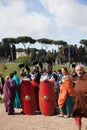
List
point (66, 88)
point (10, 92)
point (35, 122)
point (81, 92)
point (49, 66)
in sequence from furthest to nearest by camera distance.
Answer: point (10, 92)
point (49, 66)
point (66, 88)
point (35, 122)
point (81, 92)

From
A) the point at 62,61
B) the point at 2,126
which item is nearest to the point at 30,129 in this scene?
the point at 2,126

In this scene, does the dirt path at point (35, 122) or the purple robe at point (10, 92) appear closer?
the dirt path at point (35, 122)

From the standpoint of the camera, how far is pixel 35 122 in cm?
1230

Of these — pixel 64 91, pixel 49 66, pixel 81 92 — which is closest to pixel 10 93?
pixel 49 66

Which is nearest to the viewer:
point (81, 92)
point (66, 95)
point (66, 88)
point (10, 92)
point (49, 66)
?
point (81, 92)

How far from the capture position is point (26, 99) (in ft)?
46.9

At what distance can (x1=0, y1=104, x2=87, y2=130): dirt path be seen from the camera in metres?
11.3

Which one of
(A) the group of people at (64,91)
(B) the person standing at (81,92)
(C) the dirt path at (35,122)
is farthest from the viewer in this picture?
(C) the dirt path at (35,122)

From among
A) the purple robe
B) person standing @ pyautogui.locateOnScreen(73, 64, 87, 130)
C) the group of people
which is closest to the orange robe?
the group of people

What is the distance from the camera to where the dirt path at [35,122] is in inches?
444

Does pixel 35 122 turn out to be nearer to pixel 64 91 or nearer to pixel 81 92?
pixel 64 91

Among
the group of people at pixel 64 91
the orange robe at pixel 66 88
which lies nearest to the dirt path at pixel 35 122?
the group of people at pixel 64 91

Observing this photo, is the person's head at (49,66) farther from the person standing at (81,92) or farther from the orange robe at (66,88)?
the person standing at (81,92)

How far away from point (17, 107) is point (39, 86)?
8.45ft
